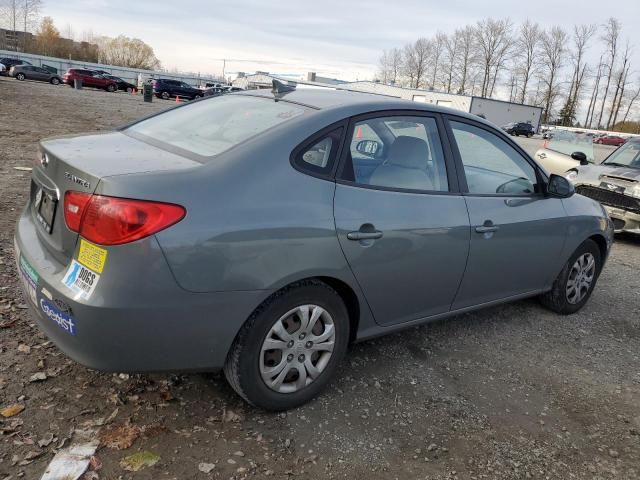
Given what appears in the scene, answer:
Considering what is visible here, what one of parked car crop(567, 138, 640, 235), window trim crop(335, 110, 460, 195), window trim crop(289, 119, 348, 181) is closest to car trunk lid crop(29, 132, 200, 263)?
window trim crop(289, 119, 348, 181)

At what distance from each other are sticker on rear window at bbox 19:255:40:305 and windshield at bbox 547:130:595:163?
33.4 ft

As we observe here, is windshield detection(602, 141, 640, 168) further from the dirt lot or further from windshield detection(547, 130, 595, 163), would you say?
the dirt lot

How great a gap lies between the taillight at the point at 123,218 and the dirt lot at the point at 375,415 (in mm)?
992

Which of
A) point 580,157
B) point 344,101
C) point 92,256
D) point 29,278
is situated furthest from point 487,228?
point 580,157

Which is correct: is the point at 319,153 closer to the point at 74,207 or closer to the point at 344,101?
the point at 344,101

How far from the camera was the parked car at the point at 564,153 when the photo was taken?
9430 millimetres

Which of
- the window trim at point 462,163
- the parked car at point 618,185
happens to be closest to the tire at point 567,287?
the window trim at point 462,163

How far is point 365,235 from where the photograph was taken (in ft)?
9.05

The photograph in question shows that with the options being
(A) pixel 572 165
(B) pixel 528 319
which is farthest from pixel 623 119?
(B) pixel 528 319

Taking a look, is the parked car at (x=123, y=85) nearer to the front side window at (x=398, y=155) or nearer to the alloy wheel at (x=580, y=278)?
the alloy wheel at (x=580, y=278)

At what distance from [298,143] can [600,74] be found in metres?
98.5

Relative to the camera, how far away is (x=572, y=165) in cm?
943

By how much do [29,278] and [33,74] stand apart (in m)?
46.1

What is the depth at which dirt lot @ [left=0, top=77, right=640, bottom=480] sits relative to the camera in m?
2.45
